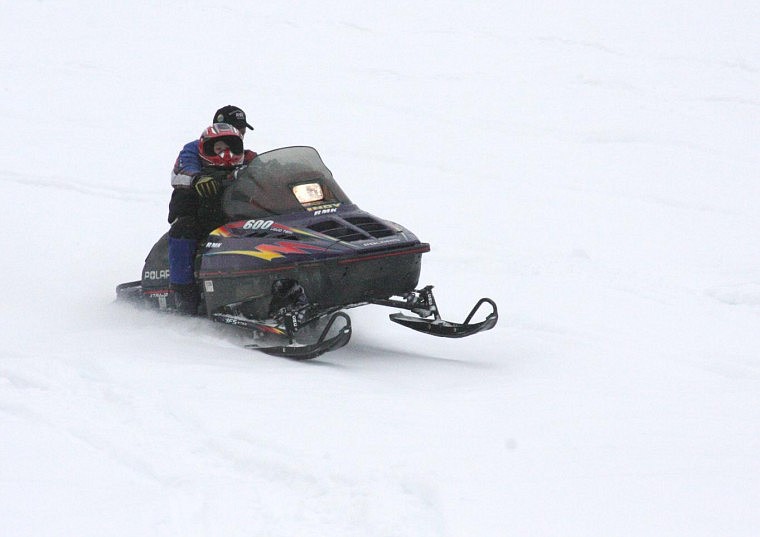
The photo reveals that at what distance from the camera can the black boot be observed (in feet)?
23.8

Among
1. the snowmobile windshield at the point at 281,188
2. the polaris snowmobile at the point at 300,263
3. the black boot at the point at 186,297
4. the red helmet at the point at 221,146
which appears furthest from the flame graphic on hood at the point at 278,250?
the red helmet at the point at 221,146

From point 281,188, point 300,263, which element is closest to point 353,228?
point 300,263

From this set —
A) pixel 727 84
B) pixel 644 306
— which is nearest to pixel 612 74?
pixel 727 84

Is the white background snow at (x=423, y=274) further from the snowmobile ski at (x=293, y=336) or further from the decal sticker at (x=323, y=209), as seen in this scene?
the decal sticker at (x=323, y=209)

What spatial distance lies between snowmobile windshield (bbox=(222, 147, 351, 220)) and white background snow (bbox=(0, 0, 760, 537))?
952mm

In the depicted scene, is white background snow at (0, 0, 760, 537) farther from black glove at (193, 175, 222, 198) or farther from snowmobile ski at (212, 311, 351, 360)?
black glove at (193, 175, 222, 198)

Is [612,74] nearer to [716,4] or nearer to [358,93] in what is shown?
[358,93]

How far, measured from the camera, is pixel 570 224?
11.1 meters

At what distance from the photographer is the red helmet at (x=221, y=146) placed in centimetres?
731

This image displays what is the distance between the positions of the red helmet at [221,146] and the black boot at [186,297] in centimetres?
91

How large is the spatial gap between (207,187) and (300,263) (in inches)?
44.0

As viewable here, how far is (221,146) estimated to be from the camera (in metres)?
7.38

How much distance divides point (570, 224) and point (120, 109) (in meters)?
7.71

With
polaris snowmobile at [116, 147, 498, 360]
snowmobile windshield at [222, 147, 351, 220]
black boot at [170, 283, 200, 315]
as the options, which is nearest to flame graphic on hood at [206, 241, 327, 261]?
polaris snowmobile at [116, 147, 498, 360]
